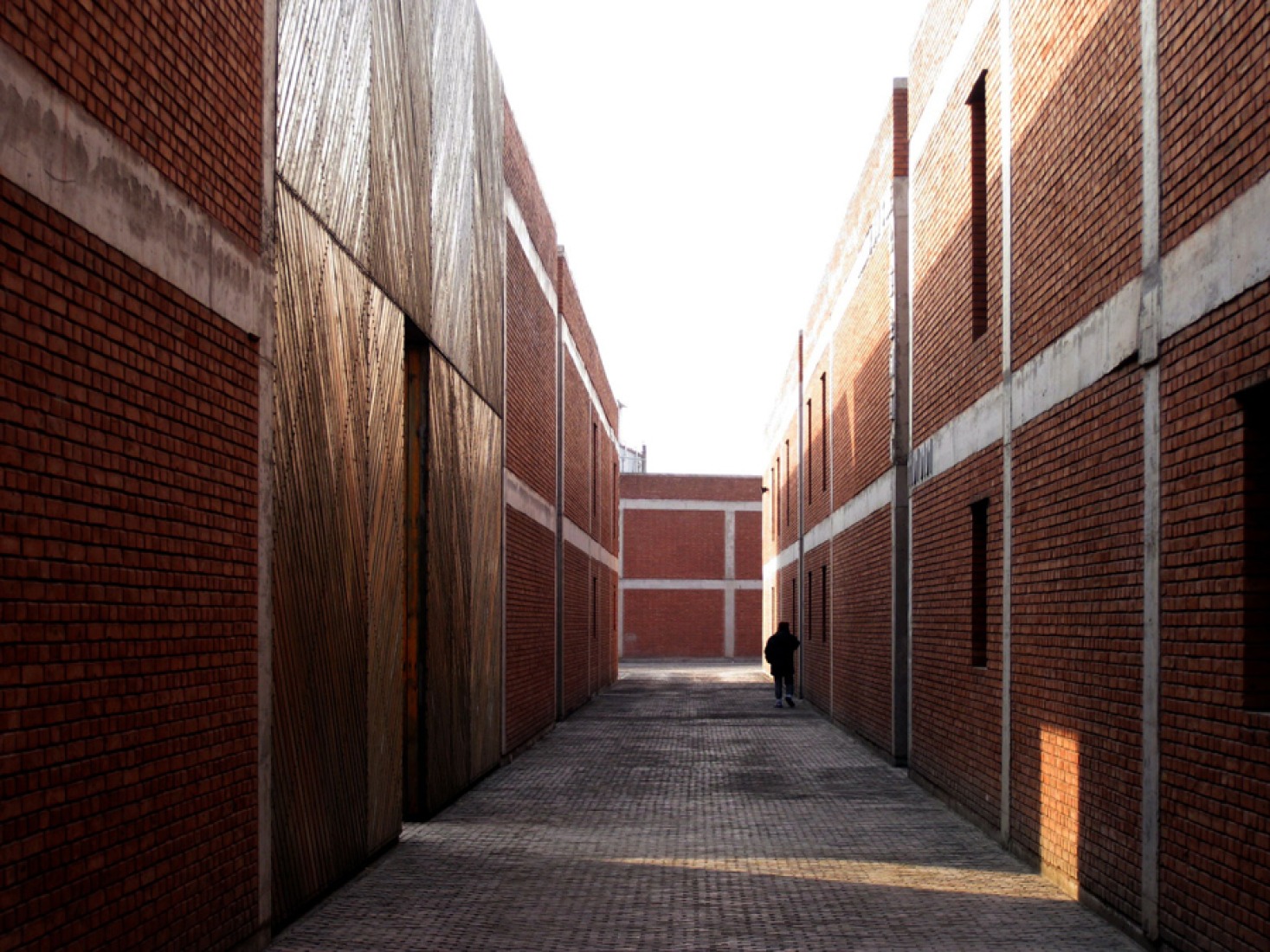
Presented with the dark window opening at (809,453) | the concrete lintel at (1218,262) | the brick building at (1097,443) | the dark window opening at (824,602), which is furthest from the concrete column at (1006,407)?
the dark window opening at (809,453)

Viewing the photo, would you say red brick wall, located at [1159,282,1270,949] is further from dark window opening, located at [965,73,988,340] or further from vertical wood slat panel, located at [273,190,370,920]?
dark window opening, located at [965,73,988,340]

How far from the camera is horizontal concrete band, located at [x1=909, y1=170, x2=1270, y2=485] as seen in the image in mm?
6059

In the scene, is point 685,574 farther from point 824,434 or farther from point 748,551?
point 824,434

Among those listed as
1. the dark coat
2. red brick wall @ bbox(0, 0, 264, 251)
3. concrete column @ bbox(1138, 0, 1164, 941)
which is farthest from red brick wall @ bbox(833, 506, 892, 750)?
red brick wall @ bbox(0, 0, 264, 251)

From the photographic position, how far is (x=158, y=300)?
235 inches

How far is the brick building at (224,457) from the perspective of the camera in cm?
491

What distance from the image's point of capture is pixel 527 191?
1867cm

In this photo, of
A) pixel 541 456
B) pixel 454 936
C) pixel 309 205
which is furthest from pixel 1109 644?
pixel 541 456

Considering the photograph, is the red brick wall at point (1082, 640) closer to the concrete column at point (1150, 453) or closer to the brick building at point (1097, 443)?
the brick building at point (1097, 443)

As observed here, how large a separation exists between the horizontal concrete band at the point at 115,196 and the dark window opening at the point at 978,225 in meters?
6.59

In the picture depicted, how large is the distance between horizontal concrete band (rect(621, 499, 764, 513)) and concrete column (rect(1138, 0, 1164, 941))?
1721 inches

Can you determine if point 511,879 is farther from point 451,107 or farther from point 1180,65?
point 451,107

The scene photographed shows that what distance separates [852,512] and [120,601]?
1584 cm

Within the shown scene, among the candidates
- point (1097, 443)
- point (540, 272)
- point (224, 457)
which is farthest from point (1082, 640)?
point (540, 272)
